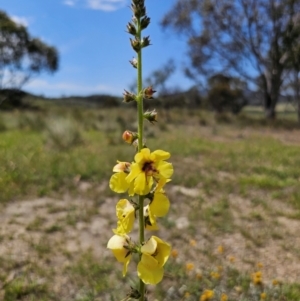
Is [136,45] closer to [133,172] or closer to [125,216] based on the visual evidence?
[133,172]

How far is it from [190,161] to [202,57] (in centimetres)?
1708

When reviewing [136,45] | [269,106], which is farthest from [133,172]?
[269,106]

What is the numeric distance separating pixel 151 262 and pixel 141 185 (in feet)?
0.83

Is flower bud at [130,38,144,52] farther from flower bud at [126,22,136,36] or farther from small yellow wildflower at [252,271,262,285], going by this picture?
small yellow wildflower at [252,271,262,285]

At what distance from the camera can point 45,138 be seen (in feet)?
33.5

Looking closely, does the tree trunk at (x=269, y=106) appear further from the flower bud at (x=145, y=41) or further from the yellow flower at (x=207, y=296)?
the flower bud at (x=145, y=41)

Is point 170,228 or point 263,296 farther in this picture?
point 170,228

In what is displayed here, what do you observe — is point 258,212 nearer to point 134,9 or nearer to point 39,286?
point 39,286

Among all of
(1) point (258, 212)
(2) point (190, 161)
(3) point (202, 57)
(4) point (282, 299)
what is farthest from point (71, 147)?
(3) point (202, 57)

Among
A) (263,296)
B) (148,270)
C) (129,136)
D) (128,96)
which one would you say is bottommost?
(263,296)

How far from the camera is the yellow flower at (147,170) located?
1.37m

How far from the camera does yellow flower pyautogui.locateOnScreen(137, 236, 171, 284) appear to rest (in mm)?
1385

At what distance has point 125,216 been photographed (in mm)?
1478

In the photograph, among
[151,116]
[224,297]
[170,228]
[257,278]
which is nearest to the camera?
[151,116]
